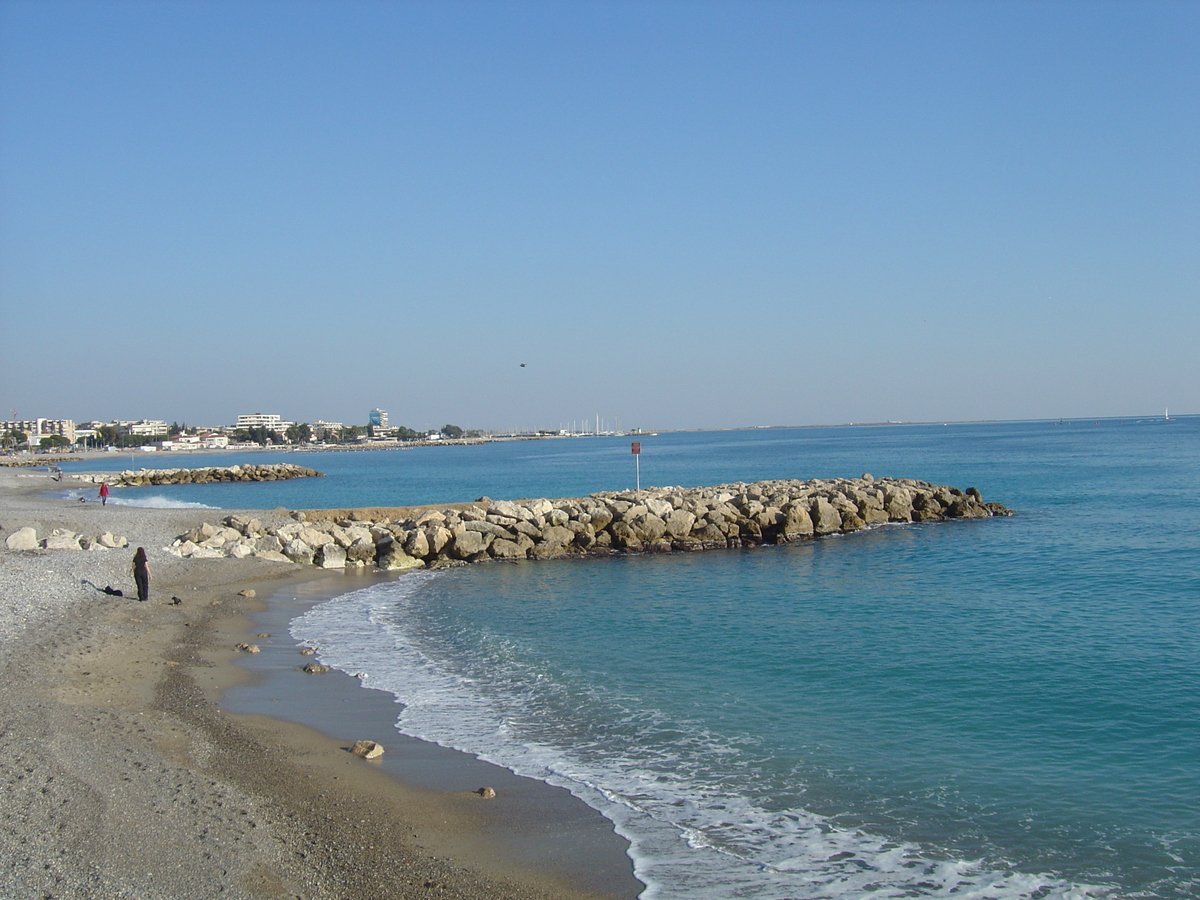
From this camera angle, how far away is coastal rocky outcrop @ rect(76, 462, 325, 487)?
222 ft

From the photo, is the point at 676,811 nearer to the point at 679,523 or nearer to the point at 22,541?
the point at 679,523

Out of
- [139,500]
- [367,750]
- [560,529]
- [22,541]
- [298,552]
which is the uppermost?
[22,541]

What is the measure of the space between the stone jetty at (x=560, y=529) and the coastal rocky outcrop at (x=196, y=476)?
44930 mm

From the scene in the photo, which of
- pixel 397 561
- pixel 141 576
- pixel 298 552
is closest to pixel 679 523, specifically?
pixel 397 561

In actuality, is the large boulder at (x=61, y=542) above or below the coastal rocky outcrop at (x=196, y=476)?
above

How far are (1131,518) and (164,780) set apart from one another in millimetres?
30483

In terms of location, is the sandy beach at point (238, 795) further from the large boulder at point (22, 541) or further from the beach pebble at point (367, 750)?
the large boulder at point (22, 541)

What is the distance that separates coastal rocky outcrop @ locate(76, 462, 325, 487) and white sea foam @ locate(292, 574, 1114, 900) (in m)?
63.5

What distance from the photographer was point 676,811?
7520 mm

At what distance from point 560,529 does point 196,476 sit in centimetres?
5849

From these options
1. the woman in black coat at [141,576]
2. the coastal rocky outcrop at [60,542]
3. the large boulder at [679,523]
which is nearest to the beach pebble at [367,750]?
the woman in black coat at [141,576]

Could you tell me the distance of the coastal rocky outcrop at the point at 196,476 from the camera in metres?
67.8

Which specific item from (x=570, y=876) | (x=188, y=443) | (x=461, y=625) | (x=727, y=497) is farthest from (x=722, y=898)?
(x=188, y=443)

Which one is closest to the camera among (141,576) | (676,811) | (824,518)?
(676,811)
